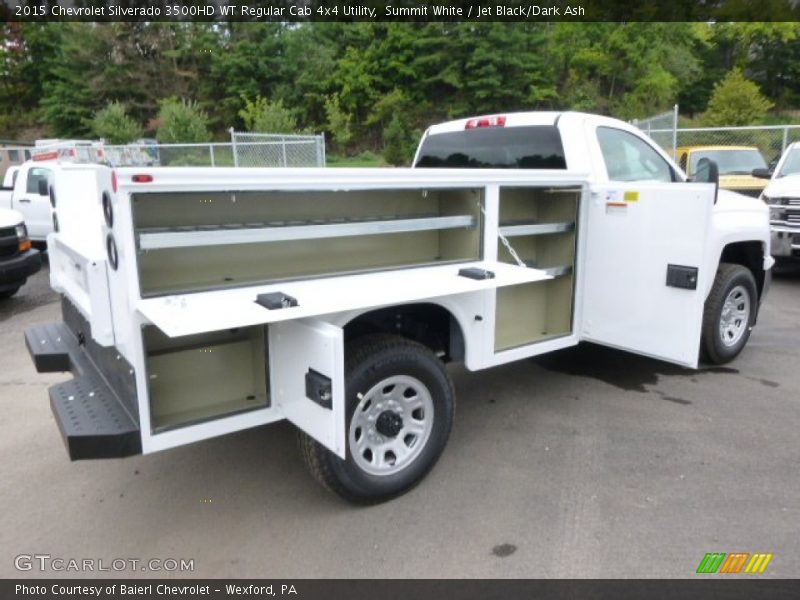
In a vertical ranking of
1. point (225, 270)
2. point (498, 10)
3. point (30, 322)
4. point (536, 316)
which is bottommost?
point (30, 322)

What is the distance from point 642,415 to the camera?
14.9ft

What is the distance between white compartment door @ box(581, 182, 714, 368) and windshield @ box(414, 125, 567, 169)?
1.87ft

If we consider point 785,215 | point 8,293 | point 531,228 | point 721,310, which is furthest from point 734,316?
point 8,293

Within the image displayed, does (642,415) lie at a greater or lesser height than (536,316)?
lesser

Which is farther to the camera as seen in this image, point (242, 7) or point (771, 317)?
point (242, 7)

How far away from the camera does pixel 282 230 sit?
313 centimetres

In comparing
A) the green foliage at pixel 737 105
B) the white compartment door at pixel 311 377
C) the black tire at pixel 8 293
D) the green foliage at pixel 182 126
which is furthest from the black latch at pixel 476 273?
the green foliage at pixel 737 105

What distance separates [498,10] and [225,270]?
1270 inches

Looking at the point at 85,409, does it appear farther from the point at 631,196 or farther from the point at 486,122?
the point at 486,122

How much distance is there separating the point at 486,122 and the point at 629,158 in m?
1.18

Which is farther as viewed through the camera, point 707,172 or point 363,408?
point 707,172
